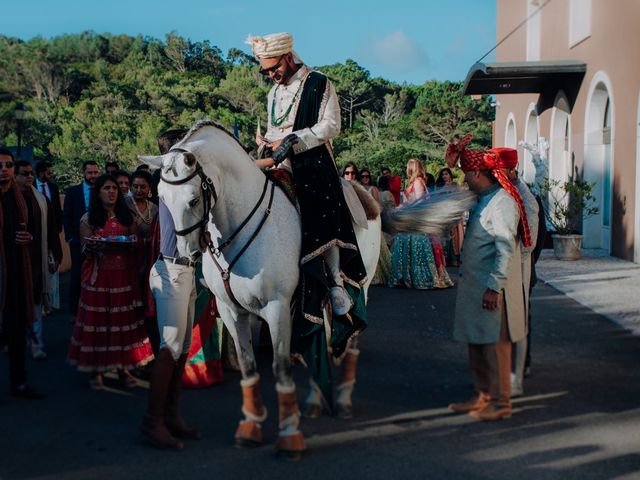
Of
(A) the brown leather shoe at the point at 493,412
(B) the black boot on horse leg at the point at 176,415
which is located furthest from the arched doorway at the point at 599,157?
(B) the black boot on horse leg at the point at 176,415

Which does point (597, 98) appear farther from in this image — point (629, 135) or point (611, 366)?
point (611, 366)

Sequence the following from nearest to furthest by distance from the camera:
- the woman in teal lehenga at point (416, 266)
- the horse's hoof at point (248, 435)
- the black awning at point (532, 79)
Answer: the horse's hoof at point (248, 435) → the woman in teal lehenga at point (416, 266) → the black awning at point (532, 79)

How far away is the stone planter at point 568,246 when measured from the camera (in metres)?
15.7

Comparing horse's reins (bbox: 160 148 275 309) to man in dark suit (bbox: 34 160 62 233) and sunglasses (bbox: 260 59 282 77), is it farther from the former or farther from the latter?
man in dark suit (bbox: 34 160 62 233)

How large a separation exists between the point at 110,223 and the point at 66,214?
11.1 ft

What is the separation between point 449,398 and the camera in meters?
5.95

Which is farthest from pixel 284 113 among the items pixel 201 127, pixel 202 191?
pixel 202 191

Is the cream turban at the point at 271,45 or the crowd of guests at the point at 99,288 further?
the crowd of guests at the point at 99,288

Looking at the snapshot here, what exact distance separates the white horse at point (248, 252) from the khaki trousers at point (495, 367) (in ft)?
5.06

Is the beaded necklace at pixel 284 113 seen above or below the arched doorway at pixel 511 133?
below

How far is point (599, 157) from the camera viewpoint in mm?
17906

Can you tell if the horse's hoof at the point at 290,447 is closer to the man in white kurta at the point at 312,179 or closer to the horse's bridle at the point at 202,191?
the man in white kurta at the point at 312,179

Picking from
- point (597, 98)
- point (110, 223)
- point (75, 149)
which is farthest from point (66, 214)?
point (75, 149)

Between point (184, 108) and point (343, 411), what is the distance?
Result: 55.1 metres
